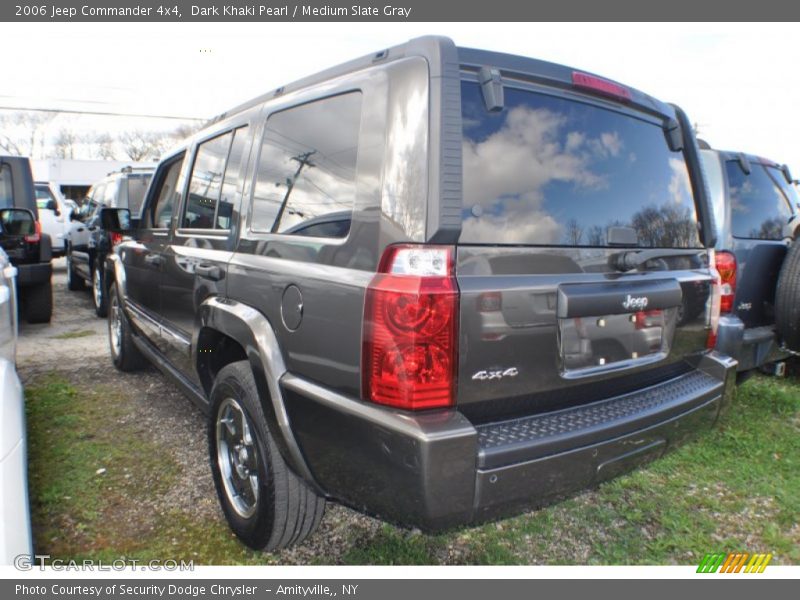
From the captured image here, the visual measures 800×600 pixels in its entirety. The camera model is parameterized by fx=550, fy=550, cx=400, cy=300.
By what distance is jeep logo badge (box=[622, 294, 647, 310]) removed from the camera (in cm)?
221

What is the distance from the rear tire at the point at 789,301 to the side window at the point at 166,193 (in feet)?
14.9

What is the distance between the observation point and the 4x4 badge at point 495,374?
186 centimetres

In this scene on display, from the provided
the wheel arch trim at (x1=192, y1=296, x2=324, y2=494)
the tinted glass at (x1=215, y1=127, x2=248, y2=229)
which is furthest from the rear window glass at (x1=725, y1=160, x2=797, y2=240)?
the wheel arch trim at (x1=192, y1=296, x2=324, y2=494)

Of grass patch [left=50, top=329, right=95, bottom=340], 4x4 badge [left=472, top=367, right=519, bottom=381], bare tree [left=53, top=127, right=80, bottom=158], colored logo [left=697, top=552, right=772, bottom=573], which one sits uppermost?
bare tree [left=53, top=127, right=80, bottom=158]

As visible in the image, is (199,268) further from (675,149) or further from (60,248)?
(60,248)

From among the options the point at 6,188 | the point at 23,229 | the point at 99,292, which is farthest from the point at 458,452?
the point at 99,292

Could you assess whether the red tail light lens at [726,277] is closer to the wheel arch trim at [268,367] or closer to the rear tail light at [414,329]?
the rear tail light at [414,329]

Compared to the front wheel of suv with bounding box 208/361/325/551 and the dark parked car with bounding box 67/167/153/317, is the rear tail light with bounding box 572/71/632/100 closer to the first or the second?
the front wheel of suv with bounding box 208/361/325/551

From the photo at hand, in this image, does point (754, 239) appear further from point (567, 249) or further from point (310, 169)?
point (310, 169)

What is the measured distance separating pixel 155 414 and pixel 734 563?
387cm

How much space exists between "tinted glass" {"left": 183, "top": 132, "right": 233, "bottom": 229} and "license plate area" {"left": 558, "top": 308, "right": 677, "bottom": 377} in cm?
202

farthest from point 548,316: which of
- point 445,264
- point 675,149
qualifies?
point 675,149

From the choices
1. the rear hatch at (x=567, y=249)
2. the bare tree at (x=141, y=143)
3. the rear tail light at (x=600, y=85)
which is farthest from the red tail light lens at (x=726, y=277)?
the bare tree at (x=141, y=143)

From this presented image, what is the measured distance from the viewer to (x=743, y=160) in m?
4.56
